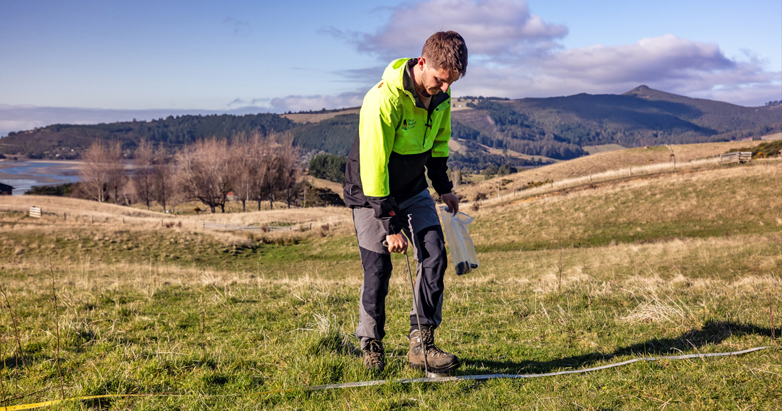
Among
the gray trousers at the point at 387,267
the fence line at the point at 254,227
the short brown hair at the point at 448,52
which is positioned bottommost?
the fence line at the point at 254,227

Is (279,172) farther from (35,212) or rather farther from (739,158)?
(739,158)

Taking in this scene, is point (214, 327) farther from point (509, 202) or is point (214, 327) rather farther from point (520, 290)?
point (509, 202)

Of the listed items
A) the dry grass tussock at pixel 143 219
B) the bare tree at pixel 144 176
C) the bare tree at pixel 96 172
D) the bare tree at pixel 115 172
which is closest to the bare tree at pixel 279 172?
the dry grass tussock at pixel 143 219

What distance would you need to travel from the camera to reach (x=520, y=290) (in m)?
7.75

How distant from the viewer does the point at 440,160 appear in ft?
14.4

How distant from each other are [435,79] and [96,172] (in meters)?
99.6

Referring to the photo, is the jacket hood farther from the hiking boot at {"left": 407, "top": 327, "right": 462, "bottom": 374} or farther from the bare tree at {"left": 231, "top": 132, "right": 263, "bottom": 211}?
the bare tree at {"left": 231, "top": 132, "right": 263, "bottom": 211}

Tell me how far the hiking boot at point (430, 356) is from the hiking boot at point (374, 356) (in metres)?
0.24

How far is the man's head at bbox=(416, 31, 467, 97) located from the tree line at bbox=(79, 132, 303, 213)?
75.3m

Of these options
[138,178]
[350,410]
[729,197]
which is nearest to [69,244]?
[350,410]

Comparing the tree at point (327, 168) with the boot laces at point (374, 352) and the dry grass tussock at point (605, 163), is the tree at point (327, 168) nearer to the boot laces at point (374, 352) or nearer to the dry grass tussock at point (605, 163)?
the dry grass tussock at point (605, 163)

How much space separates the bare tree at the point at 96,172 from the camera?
85500 millimetres

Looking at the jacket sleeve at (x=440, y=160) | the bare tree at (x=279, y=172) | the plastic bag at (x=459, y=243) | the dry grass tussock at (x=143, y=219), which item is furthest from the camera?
the bare tree at (x=279, y=172)

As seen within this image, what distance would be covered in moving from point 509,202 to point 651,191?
39.6 ft
